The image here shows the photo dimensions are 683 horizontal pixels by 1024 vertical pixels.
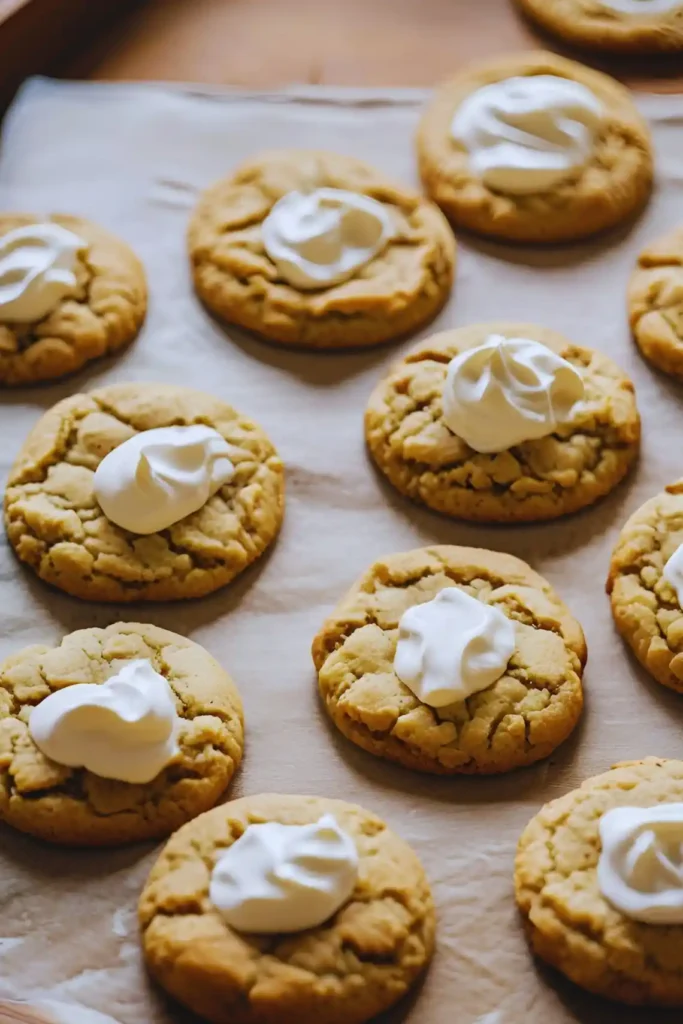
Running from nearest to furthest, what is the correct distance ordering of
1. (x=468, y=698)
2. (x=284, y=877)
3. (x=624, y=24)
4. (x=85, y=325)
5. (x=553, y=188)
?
(x=284, y=877)
(x=468, y=698)
(x=85, y=325)
(x=553, y=188)
(x=624, y=24)

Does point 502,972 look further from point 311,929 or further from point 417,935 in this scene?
point 311,929

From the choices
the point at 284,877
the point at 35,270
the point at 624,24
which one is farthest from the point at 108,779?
the point at 624,24

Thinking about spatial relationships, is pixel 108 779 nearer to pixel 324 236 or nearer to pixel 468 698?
pixel 468 698

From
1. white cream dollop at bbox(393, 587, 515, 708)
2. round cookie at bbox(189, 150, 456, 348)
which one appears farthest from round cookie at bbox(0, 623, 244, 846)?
round cookie at bbox(189, 150, 456, 348)

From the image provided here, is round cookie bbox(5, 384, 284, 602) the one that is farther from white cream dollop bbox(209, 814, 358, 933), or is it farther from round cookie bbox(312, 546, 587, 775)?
white cream dollop bbox(209, 814, 358, 933)

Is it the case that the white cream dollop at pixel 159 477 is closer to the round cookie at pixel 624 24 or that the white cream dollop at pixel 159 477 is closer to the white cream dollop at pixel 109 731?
the white cream dollop at pixel 109 731

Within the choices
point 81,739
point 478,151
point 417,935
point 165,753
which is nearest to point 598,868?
point 417,935

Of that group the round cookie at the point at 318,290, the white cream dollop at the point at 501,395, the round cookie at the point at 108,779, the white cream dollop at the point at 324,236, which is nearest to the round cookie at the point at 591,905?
the round cookie at the point at 108,779
